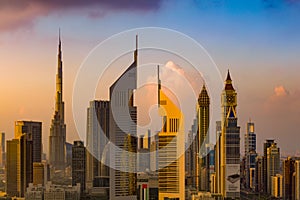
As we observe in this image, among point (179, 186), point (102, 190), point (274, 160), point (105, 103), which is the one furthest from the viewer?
point (274, 160)

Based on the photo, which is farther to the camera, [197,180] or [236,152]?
[236,152]

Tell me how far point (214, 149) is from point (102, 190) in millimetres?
1349

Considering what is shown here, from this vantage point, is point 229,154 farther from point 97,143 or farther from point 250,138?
point 97,143

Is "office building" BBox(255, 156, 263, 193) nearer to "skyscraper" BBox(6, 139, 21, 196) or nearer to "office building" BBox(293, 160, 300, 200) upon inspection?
"office building" BBox(293, 160, 300, 200)

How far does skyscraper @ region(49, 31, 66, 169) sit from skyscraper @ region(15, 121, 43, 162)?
0.19 m

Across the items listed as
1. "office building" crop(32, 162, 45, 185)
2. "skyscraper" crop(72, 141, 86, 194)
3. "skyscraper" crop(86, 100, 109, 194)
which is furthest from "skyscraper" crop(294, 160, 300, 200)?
"office building" crop(32, 162, 45, 185)

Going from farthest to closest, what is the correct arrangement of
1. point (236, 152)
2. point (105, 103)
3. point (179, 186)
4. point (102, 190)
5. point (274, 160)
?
point (236, 152), point (274, 160), point (179, 186), point (102, 190), point (105, 103)

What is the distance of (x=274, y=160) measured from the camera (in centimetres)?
547

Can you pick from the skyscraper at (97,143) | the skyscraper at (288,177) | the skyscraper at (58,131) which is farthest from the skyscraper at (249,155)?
the skyscraper at (58,131)

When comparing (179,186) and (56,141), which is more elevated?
(56,141)

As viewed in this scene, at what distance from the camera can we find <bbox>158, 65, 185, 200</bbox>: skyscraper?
3.95 meters

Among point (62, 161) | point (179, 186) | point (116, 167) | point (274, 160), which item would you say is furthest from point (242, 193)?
point (62, 161)

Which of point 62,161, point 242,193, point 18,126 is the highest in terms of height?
point 18,126

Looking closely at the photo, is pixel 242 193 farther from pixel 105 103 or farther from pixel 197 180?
pixel 105 103
